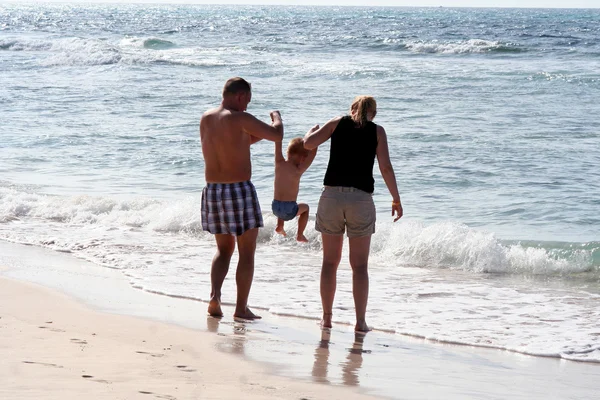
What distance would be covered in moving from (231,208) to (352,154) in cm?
84

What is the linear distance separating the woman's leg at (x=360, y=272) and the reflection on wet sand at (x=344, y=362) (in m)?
0.12

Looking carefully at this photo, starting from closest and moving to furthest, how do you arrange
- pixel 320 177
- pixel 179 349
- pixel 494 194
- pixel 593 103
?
pixel 179 349, pixel 494 194, pixel 320 177, pixel 593 103

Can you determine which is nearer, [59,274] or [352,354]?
[352,354]

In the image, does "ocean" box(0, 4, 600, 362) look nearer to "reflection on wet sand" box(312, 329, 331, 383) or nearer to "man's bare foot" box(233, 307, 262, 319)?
"man's bare foot" box(233, 307, 262, 319)

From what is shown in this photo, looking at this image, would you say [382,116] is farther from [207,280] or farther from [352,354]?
[352,354]

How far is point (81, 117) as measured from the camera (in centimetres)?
1803

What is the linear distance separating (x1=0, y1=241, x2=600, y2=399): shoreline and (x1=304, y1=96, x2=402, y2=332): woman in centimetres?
63

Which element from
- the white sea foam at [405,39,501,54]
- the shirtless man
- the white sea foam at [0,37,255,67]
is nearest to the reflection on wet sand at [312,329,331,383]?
the shirtless man

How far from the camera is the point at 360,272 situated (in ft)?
17.4

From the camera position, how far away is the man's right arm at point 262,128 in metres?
5.09

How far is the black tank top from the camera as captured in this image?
504 centimetres

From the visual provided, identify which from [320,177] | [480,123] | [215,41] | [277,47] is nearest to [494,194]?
[320,177]

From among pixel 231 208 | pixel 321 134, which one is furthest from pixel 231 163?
pixel 321 134

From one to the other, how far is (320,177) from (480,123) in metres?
5.55
